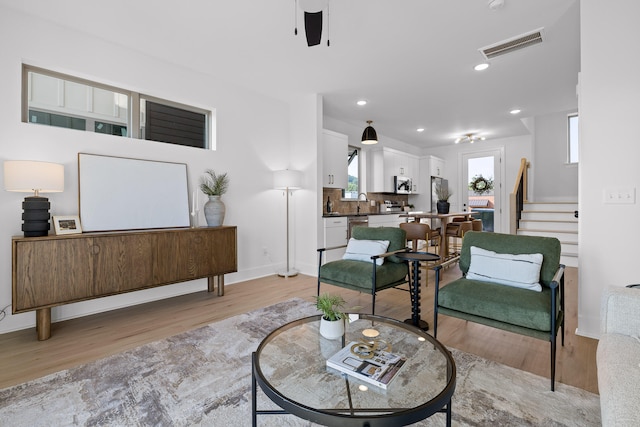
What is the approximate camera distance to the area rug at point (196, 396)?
154 cm

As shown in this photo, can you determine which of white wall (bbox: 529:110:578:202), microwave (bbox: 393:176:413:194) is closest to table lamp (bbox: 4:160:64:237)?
microwave (bbox: 393:176:413:194)

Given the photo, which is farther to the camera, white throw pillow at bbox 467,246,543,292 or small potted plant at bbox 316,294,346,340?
white throw pillow at bbox 467,246,543,292

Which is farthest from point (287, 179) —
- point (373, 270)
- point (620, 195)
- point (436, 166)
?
point (436, 166)

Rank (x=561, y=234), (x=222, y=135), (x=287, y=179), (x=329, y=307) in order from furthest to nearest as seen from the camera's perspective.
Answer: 1. (x=561, y=234)
2. (x=287, y=179)
3. (x=222, y=135)
4. (x=329, y=307)

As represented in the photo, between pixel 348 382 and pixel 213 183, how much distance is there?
333cm

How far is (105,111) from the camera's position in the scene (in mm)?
3256

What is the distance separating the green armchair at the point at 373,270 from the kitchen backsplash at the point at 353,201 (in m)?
2.01

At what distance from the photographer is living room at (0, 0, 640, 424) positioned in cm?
239

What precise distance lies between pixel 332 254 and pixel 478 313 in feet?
9.86

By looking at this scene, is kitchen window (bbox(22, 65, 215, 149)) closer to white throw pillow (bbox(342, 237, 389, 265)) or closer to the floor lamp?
the floor lamp

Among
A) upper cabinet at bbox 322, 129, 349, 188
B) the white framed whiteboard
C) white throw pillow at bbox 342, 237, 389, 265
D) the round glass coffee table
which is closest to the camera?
the round glass coffee table

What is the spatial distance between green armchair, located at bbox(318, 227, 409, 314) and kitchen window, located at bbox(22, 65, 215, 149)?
7.92ft

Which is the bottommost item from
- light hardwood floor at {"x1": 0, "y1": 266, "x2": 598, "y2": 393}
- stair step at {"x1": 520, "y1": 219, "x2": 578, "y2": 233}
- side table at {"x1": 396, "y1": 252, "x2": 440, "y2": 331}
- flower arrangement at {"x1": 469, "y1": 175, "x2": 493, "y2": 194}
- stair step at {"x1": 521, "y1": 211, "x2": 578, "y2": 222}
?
light hardwood floor at {"x1": 0, "y1": 266, "x2": 598, "y2": 393}

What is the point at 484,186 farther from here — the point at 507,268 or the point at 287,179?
the point at 507,268
